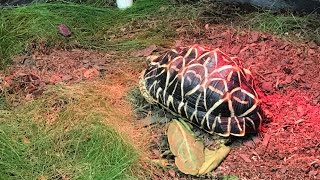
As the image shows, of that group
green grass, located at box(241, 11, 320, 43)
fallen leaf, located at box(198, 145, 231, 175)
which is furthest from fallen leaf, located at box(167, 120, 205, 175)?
green grass, located at box(241, 11, 320, 43)

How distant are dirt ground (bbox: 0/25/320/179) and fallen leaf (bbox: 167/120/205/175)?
0.18 ft

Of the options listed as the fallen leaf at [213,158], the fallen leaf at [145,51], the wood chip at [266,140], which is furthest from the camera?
the fallen leaf at [145,51]

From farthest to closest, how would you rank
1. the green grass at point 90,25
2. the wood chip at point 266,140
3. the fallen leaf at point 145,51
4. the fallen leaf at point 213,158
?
the green grass at point 90,25, the fallen leaf at point 145,51, the wood chip at point 266,140, the fallen leaf at point 213,158

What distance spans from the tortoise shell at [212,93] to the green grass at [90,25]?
31.6 inches

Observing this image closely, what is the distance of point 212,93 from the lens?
2908mm

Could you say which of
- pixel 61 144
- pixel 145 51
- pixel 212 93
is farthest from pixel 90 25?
pixel 212 93

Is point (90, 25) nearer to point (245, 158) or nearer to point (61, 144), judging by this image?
point (61, 144)

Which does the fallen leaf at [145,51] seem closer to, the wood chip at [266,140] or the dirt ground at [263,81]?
the dirt ground at [263,81]

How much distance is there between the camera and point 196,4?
420cm

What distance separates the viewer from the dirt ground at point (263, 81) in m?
2.86

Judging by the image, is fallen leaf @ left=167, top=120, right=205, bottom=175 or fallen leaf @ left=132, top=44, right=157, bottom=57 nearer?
fallen leaf @ left=167, top=120, right=205, bottom=175

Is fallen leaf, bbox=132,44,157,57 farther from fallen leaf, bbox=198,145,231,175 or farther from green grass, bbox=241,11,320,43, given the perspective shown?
fallen leaf, bbox=198,145,231,175

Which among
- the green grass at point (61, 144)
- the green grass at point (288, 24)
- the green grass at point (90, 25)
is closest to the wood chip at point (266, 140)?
the green grass at point (61, 144)

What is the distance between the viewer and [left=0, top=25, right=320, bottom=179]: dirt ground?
2857 millimetres
